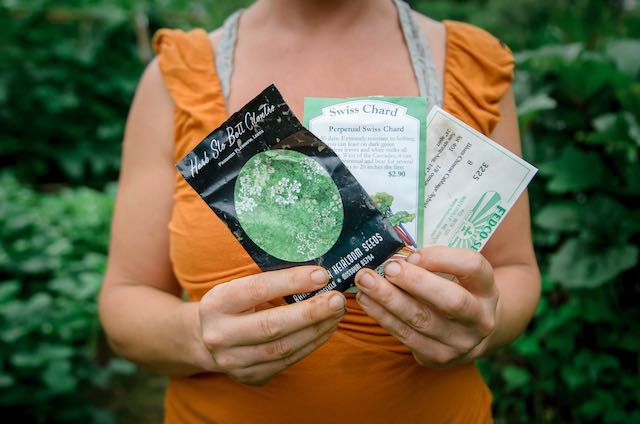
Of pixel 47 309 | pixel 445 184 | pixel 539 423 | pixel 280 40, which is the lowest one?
pixel 539 423

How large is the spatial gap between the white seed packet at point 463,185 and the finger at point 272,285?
0.75 feet

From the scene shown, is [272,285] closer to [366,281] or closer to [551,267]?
[366,281]

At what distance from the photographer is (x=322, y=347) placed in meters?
1.05

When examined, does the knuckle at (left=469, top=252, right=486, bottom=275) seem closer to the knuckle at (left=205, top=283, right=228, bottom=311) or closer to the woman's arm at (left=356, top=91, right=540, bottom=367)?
the woman's arm at (left=356, top=91, right=540, bottom=367)

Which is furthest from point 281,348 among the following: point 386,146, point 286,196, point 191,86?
point 191,86

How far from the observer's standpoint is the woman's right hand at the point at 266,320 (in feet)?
2.72

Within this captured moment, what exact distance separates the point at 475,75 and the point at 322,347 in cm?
61

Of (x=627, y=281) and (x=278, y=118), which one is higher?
(x=278, y=118)

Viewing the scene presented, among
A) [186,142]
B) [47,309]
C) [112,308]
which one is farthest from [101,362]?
[186,142]

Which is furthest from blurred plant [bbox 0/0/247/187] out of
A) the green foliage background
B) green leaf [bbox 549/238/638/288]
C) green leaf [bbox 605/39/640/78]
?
green leaf [bbox 549/238/638/288]

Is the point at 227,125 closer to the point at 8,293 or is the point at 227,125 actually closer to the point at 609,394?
the point at 8,293

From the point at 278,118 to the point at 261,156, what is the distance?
6 centimetres

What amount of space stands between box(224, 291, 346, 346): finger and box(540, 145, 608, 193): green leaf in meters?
1.43

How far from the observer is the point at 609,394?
207cm
